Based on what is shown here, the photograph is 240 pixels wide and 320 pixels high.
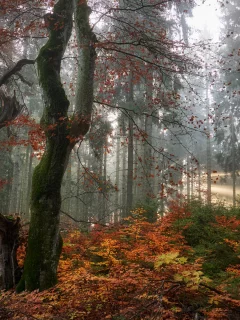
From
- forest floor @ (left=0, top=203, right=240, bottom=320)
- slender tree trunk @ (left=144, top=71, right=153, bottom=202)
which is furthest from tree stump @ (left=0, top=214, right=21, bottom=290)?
slender tree trunk @ (left=144, top=71, right=153, bottom=202)

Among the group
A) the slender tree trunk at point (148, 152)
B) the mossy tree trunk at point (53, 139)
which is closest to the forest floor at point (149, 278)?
the mossy tree trunk at point (53, 139)

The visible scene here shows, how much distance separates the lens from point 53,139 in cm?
548

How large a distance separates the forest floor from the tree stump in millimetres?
575

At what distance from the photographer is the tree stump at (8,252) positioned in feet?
18.0

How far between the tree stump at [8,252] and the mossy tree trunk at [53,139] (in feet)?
1.94

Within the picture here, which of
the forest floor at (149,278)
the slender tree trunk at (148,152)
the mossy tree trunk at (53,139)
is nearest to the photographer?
the forest floor at (149,278)

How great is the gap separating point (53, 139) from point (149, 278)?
3284 mm

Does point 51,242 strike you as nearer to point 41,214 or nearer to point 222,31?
point 41,214

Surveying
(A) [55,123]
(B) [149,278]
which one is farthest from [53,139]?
(B) [149,278]

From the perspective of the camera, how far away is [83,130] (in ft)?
18.5

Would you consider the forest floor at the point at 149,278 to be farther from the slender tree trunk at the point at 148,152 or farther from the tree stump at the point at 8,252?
the slender tree trunk at the point at 148,152

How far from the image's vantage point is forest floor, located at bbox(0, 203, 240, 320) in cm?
331

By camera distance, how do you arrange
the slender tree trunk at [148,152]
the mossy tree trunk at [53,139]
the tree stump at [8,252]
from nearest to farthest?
the mossy tree trunk at [53,139]
the tree stump at [8,252]
the slender tree trunk at [148,152]

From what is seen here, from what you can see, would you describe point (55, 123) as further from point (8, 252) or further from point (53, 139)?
point (8, 252)
